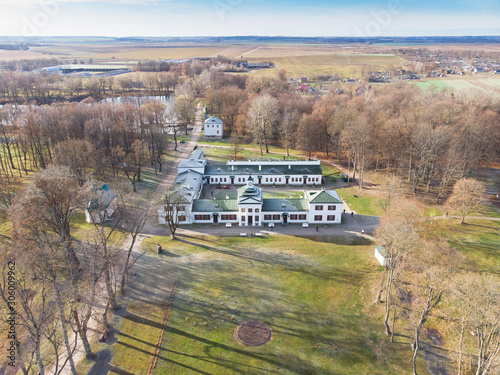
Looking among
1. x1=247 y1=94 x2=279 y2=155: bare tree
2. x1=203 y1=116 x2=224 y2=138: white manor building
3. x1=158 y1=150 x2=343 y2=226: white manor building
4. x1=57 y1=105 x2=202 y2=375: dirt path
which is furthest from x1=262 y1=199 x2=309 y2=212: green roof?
x1=203 y1=116 x2=224 y2=138: white manor building

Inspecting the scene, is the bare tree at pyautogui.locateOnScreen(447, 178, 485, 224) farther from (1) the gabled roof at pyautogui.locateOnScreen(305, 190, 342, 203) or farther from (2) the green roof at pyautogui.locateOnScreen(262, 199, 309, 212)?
(2) the green roof at pyautogui.locateOnScreen(262, 199, 309, 212)

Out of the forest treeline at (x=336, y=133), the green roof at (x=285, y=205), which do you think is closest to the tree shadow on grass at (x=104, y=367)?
the green roof at (x=285, y=205)

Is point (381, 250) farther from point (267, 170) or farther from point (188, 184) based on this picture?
point (188, 184)

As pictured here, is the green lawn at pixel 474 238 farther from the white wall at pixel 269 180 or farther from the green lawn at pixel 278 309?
the white wall at pixel 269 180

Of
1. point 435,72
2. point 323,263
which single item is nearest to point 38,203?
point 323,263

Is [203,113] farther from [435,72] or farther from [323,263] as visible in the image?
[435,72]

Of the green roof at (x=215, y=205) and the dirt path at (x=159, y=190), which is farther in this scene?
the green roof at (x=215, y=205)
